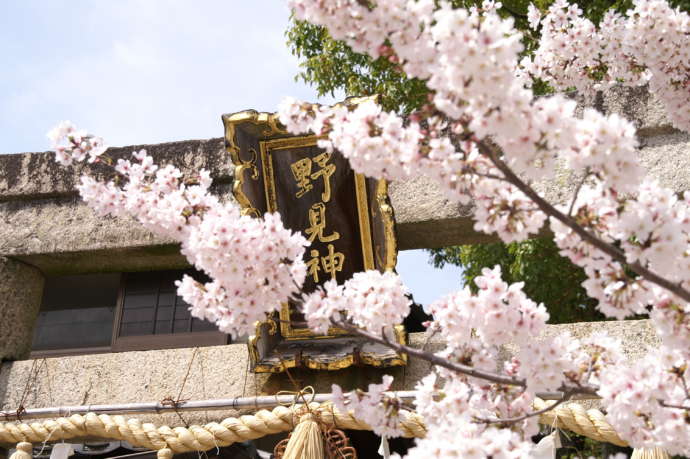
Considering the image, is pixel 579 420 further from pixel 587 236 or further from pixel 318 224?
pixel 587 236

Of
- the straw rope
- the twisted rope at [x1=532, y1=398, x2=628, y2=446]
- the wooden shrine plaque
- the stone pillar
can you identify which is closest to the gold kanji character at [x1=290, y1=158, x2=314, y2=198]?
the wooden shrine plaque

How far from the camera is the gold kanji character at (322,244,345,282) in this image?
471 cm

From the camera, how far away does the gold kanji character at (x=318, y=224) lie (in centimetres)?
475

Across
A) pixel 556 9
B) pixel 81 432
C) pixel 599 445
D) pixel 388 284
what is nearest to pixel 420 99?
pixel 599 445

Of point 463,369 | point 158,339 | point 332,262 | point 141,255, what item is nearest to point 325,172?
point 332,262

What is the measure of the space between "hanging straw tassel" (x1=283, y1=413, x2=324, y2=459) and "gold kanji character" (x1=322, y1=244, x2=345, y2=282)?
1028mm

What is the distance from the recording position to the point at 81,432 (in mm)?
4648

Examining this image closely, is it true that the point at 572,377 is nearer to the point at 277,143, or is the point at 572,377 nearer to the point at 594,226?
the point at 594,226

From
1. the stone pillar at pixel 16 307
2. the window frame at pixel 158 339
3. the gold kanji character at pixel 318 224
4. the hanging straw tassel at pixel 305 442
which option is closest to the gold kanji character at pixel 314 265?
the gold kanji character at pixel 318 224

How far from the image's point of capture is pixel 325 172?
15.7ft

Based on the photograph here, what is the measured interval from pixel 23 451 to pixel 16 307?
129 cm

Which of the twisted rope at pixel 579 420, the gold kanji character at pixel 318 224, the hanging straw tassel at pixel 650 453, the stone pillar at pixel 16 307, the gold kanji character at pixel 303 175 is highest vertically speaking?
the gold kanji character at pixel 303 175

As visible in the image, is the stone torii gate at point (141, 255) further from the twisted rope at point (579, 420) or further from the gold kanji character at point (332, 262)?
the twisted rope at point (579, 420)

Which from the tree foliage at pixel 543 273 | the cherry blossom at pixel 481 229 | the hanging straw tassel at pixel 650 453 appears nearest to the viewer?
the cherry blossom at pixel 481 229
